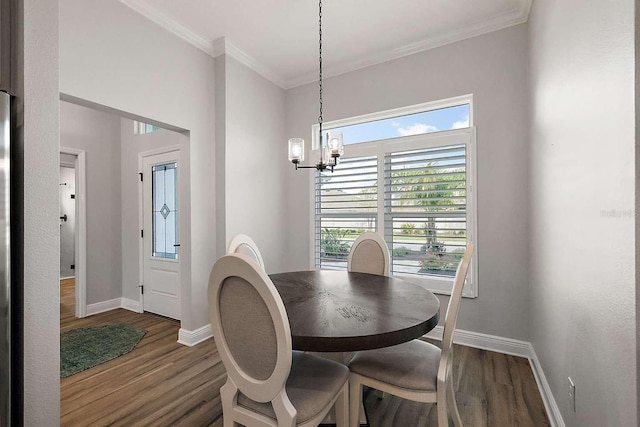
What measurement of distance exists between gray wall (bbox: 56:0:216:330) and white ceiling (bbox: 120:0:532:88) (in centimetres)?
20

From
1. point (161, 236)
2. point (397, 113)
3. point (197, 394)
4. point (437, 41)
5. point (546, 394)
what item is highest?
point (437, 41)

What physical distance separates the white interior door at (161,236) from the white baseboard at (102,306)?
56 centimetres

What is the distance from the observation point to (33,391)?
1352mm

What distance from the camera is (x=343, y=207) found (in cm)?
354

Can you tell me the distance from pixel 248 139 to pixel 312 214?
1.18m

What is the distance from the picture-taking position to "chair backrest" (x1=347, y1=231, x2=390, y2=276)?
8.51 ft

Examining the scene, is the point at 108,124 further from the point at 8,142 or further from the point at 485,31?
the point at 485,31

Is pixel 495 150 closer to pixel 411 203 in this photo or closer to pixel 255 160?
pixel 411 203

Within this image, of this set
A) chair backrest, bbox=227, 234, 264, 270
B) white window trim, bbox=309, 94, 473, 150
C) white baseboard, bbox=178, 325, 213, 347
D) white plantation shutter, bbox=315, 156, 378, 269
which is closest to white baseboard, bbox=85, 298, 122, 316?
white baseboard, bbox=178, 325, 213, 347

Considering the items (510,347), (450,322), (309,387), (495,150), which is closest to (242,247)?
(309,387)

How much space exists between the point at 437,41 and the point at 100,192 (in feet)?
14.8

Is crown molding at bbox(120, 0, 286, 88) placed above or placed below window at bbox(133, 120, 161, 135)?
above

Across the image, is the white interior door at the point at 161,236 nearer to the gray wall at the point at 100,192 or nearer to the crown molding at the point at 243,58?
the gray wall at the point at 100,192

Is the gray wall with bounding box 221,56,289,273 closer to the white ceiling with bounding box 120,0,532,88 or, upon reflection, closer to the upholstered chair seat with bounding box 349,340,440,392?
the white ceiling with bounding box 120,0,532,88
